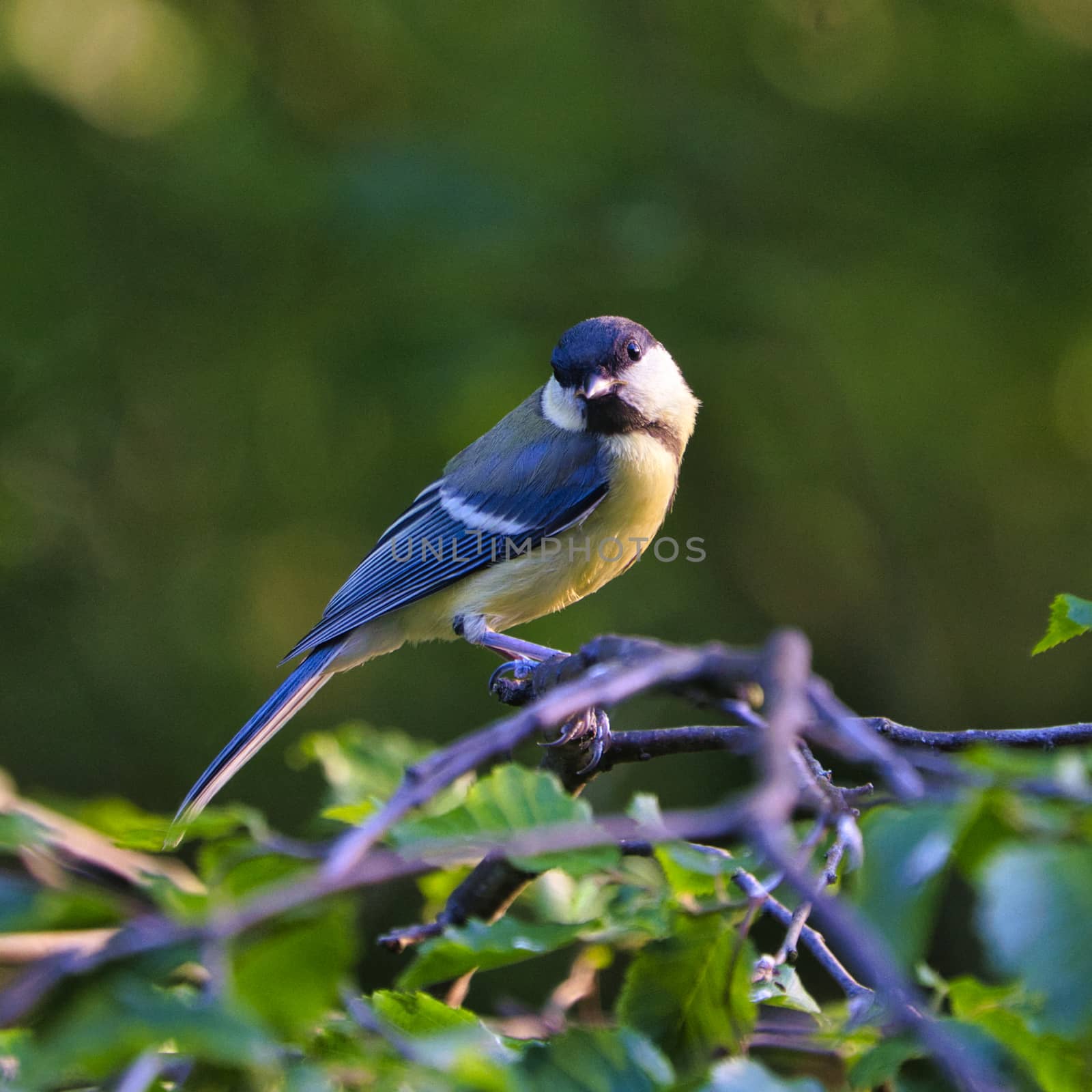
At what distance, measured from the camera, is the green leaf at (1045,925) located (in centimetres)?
58

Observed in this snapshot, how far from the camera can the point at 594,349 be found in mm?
2582

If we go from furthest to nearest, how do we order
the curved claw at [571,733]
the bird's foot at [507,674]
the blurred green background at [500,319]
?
the blurred green background at [500,319] → the bird's foot at [507,674] → the curved claw at [571,733]

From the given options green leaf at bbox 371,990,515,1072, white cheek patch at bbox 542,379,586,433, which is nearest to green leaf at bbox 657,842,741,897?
green leaf at bbox 371,990,515,1072

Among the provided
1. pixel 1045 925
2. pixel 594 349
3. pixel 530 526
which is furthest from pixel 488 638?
pixel 1045 925

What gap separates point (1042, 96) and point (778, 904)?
2.96 meters

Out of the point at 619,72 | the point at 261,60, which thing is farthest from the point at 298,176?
the point at 619,72

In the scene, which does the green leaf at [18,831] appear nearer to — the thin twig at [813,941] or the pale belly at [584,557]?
the thin twig at [813,941]

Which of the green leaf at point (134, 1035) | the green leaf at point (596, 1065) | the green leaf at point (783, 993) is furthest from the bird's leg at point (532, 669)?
the green leaf at point (134, 1035)

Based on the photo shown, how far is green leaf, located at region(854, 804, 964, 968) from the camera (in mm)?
624

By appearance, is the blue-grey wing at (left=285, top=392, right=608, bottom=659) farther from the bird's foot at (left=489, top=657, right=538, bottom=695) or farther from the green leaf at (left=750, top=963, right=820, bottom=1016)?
the green leaf at (left=750, top=963, right=820, bottom=1016)

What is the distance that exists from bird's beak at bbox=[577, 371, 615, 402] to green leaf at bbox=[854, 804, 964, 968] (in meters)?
1.96

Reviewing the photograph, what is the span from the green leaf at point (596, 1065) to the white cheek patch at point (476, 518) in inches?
74.2

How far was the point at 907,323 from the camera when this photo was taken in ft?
11.1

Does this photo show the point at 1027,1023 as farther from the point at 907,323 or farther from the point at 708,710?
the point at 907,323
